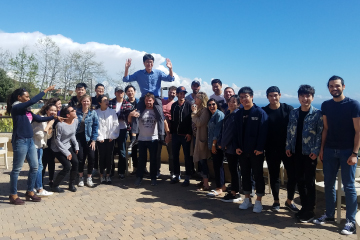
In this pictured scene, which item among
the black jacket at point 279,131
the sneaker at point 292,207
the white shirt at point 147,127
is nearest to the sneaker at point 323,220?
the sneaker at point 292,207

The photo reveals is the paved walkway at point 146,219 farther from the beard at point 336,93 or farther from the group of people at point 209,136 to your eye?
the beard at point 336,93

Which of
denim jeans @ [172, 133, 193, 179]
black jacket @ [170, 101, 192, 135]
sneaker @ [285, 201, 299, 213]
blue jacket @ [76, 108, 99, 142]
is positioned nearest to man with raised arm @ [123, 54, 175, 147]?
black jacket @ [170, 101, 192, 135]

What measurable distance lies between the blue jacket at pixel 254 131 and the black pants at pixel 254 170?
5.2 inches

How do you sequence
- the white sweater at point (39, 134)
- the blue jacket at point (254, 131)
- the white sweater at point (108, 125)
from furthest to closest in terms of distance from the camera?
the white sweater at point (108, 125) → the white sweater at point (39, 134) → the blue jacket at point (254, 131)

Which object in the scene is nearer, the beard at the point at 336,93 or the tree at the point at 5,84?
the beard at the point at 336,93

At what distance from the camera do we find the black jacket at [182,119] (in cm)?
626

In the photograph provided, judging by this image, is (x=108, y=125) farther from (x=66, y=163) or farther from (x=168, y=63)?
(x=168, y=63)

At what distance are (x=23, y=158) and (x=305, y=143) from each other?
4638 mm

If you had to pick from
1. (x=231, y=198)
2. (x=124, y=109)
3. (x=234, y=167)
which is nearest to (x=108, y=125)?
(x=124, y=109)

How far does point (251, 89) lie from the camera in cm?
484

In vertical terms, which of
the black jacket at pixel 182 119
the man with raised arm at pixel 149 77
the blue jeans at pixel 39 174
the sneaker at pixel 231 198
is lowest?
the sneaker at pixel 231 198

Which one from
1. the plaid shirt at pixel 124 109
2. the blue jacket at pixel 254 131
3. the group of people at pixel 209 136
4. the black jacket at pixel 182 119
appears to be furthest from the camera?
the plaid shirt at pixel 124 109

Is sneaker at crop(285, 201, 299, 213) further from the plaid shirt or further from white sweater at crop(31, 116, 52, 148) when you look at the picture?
white sweater at crop(31, 116, 52, 148)

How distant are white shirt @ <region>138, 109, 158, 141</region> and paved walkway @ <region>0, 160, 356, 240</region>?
3.88ft
